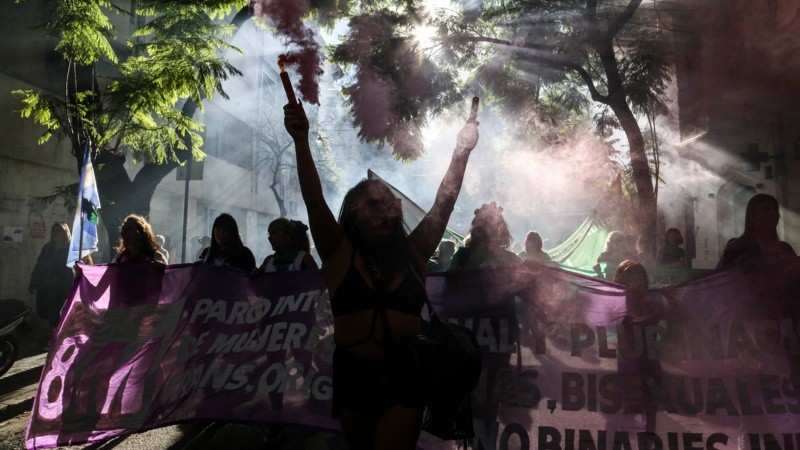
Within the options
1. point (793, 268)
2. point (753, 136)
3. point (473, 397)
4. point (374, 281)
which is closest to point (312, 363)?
point (473, 397)

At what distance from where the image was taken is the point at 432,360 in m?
2.30

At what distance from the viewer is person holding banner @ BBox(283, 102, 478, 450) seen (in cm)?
231

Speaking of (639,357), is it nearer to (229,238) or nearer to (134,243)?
(229,238)

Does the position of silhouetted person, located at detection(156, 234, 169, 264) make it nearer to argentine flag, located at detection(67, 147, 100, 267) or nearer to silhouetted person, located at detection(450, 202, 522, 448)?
argentine flag, located at detection(67, 147, 100, 267)

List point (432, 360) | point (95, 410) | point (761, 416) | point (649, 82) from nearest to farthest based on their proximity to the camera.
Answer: point (432, 360) < point (761, 416) < point (95, 410) < point (649, 82)

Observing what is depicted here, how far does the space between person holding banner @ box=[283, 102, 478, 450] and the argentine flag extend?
13.3 ft

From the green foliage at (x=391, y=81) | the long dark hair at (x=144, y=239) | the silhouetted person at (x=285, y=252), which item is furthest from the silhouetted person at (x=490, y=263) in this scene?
the green foliage at (x=391, y=81)

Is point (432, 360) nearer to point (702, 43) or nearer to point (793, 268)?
point (793, 268)

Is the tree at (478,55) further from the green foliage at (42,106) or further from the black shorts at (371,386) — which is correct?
the black shorts at (371,386)

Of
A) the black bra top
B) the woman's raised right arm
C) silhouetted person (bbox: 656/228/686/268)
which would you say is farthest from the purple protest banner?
silhouetted person (bbox: 656/228/686/268)

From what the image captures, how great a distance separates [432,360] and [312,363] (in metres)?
2.11

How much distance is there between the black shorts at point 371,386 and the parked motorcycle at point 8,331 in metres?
6.13

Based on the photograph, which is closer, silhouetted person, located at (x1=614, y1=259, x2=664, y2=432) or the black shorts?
the black shorts

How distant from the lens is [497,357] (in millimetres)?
3912
